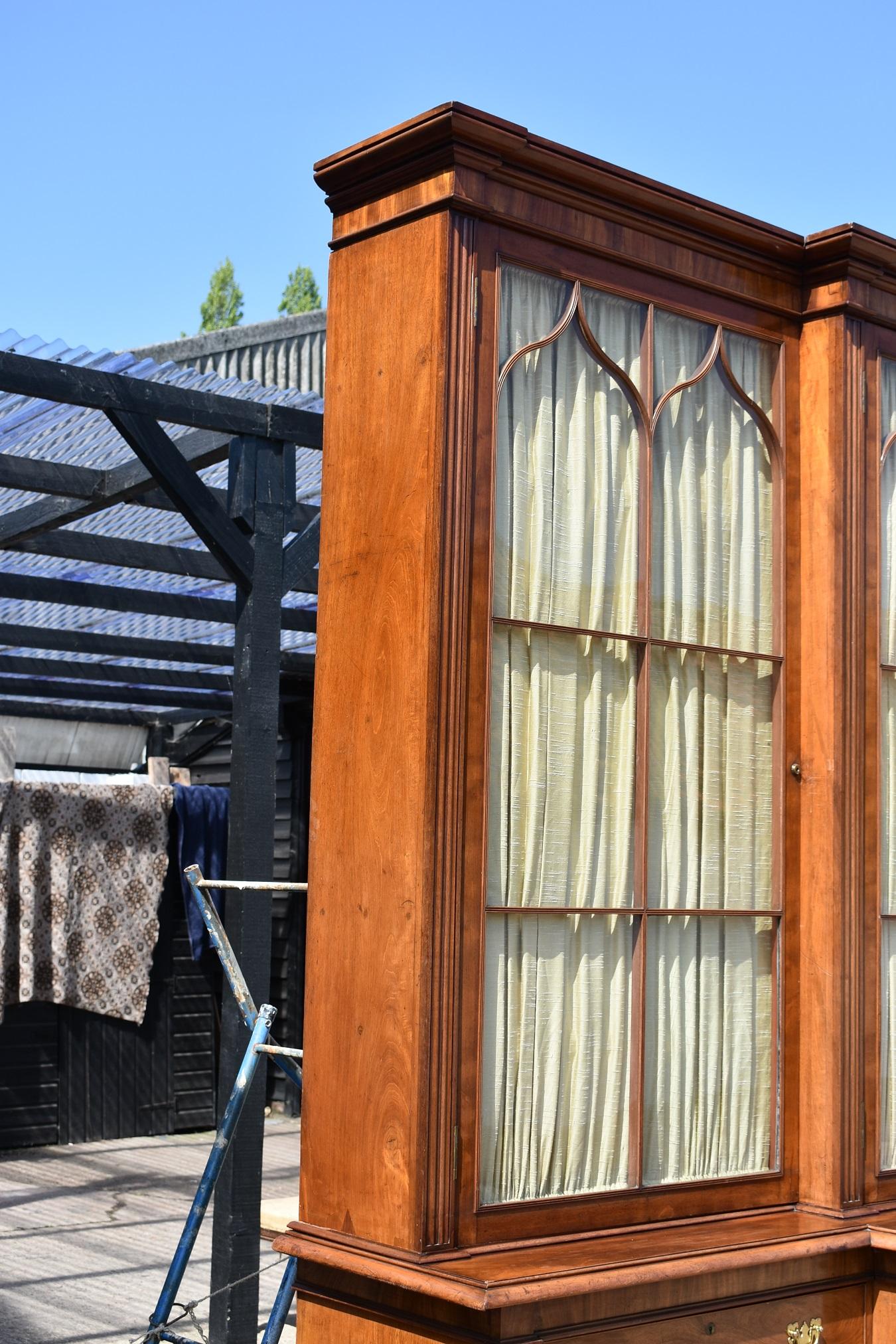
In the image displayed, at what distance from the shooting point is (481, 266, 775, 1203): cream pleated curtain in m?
2.60

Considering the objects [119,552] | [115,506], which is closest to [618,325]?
[119,552]

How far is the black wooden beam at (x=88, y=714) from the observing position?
34.7 ft

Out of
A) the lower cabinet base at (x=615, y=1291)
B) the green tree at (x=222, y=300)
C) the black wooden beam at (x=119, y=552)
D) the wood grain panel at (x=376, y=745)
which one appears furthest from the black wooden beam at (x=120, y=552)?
the green tree at (x=222, y=300)

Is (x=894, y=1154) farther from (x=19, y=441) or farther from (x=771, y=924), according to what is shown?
(x=19, y=441)

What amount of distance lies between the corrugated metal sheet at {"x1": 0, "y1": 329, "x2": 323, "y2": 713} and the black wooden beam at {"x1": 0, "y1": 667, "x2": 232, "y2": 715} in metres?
0.19

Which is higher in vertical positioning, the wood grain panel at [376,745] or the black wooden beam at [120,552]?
the black wooden beam at [120,552]

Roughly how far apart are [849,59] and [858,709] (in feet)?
43.1

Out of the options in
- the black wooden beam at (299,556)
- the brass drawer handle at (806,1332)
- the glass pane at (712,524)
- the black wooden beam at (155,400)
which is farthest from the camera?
the black wooden beam at (299,556)

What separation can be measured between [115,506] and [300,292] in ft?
115

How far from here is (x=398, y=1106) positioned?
95.2 inches

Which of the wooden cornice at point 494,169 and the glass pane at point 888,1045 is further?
the glass pane at point 888,1045

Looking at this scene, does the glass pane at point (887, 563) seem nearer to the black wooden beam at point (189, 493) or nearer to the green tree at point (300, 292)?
the black wooden beam at point (189, 493)

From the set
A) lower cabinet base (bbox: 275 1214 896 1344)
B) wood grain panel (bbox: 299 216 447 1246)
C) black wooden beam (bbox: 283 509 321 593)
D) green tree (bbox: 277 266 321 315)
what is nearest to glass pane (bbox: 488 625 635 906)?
wood grain panel (bbox: 299 216 447 1246)

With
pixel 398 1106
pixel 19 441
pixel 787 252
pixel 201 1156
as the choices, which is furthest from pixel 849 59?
pixel 398 1106
